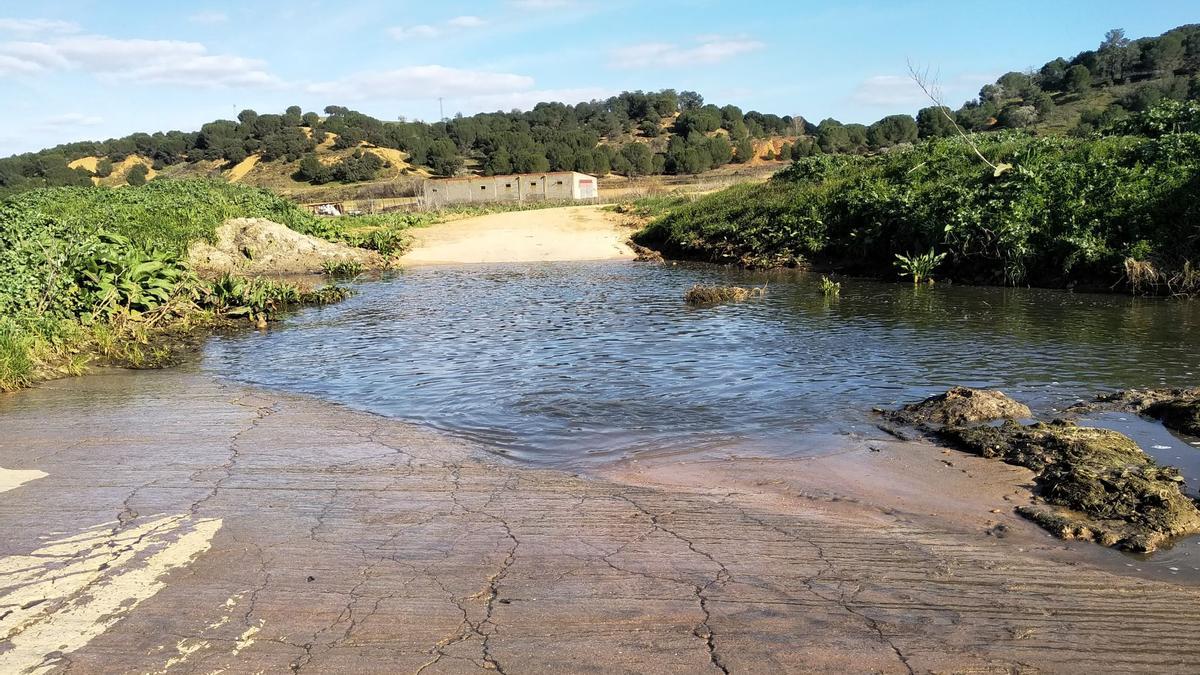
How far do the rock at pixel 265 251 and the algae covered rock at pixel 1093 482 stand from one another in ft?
72.9

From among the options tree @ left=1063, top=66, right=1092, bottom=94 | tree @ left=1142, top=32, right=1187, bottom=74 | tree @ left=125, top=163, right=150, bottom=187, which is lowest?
tree @ left=125, top=163, right=150, bottom=187

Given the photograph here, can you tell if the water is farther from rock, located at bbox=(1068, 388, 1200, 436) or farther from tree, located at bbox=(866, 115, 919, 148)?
tree, located at bbox=(866, 115, 919, 148)

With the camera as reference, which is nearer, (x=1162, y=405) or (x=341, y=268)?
(x=1162, y=405)

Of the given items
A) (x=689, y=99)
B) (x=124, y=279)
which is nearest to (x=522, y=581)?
(x=124, y=279)

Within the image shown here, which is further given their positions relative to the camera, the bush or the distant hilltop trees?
the distant hilltop trees

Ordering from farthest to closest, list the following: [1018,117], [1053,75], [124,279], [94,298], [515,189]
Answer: [1053,75], [515,189], [1018,117], [124,279], [94,298]

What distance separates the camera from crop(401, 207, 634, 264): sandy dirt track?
3039 centimetres

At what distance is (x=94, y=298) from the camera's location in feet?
41.3

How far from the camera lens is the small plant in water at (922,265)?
18.8 m

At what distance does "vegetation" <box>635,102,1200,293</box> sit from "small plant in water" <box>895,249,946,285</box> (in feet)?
0.38

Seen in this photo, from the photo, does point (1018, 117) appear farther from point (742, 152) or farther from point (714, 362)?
point (714, 362)

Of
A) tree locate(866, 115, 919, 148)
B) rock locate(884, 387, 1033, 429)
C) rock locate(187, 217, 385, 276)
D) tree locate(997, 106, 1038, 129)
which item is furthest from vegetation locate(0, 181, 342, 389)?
tree locate(866, 115, 919, 148)

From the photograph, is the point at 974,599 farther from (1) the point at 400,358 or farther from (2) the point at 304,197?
(2) the point at 304,197

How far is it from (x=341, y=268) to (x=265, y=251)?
90.8 inches
